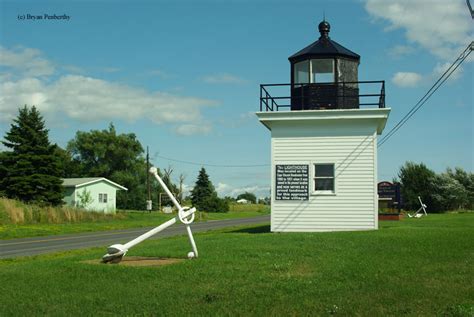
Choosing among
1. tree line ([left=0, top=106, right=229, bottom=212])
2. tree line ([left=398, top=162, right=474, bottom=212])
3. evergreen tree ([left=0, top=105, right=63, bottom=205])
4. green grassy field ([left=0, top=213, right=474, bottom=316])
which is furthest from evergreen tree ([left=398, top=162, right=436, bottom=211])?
green grassy field ([left=0, top=213, right=474, bottom=316])

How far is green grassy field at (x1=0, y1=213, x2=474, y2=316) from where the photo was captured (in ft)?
25.4

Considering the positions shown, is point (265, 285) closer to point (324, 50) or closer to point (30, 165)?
point (324, 50)

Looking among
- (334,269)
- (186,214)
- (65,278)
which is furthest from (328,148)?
(65,278)

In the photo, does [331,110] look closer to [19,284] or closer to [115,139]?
[19,284]

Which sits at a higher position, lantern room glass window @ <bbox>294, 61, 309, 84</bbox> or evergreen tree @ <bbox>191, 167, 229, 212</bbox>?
lantern room glass window @ <bbox>294, 61, 309, 84</bbox>

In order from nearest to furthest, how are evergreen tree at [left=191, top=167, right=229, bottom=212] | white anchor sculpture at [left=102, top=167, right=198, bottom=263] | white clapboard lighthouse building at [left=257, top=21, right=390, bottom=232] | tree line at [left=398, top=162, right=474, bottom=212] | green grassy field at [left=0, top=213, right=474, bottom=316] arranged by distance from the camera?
1. green grassy field at [left=0, top=213, right=474, bottom=316]
2. white anchor sculpture at [left=102, top=167, right=198, bottom=263]
3. white clapboard lighthouse building at [left=257, top=21, right=390, bottom=232]
4. tree line at [left=398, top=162, right=474, bottom=212]
5. evergreen tree at [left=191, top=167, right=229, bottom=212]

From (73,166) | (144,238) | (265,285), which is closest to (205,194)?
(73,166)

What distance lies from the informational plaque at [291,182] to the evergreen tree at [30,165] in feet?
105

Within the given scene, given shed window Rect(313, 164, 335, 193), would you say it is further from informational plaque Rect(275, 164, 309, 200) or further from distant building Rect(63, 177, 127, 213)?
distant building Rect(63, 177, 127, 213)

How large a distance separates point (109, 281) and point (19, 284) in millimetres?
1663

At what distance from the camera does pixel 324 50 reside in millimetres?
22500

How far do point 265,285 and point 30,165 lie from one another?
44.7 m

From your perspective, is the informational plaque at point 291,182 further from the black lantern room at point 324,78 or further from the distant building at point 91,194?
the distant building at point 91,194

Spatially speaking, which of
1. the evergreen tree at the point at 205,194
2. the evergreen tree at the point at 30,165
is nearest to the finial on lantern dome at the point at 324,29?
the evergreen tree at the point at 30,165
